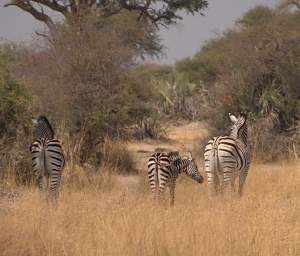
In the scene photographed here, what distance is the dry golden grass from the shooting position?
6.46 meters

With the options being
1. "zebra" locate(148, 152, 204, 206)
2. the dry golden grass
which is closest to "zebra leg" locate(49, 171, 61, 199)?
"zebra" locate(148, 152, 204, 206)

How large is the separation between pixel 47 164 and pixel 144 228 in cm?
395

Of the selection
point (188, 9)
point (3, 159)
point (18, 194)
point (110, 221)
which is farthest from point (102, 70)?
point (188, 9)

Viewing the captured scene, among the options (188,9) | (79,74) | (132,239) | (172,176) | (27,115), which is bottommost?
(132,239)

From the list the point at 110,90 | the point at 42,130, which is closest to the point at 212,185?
the point at 42,130

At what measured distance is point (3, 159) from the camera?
12.7 metres

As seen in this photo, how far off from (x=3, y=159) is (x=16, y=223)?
571cm

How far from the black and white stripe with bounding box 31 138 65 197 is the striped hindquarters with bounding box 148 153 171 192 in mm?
1397

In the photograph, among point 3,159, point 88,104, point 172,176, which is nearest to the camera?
point 172,176

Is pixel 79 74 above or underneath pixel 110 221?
above

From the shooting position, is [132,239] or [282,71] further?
[282,71]

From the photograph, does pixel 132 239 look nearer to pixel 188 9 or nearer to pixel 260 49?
pixel 260 49

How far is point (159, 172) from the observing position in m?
10.2

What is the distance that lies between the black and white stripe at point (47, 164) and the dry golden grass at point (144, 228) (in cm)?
156
